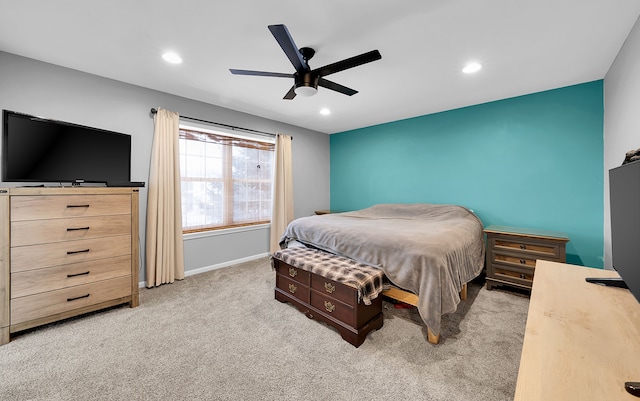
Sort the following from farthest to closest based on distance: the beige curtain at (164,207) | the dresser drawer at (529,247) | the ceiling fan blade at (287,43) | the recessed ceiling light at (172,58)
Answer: the beige curtain at (164,207), the dresser drawer at (529,247), the recessed ceiling light at (172,58), the ceiling fan blade at (287,43)

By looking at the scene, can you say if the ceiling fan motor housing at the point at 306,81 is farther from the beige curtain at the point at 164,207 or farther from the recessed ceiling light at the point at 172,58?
the beige curtain at the point at 164,207

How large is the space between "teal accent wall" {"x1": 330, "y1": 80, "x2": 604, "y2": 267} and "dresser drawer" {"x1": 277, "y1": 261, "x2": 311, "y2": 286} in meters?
2.61

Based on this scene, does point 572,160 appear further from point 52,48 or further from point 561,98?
point 52,48

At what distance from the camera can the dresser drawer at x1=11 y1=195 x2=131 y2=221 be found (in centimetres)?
195

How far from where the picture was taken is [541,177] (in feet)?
10.2

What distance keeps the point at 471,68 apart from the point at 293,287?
284cm

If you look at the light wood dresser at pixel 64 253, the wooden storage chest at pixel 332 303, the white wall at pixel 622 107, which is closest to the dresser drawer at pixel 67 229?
the light wood dresser at pixel 64 253

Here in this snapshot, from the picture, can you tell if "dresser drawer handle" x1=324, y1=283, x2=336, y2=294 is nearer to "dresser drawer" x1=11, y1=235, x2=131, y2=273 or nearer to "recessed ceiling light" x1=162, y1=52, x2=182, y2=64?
"dresser drawer" x1=11, y1=235, x2=131, y2=273

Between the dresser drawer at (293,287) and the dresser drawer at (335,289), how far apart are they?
0.45ft

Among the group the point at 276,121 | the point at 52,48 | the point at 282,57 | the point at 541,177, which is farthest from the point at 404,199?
the point at 52,48

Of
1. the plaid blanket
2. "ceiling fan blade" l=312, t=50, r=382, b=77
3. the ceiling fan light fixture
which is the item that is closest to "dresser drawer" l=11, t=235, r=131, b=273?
the plaid blanket

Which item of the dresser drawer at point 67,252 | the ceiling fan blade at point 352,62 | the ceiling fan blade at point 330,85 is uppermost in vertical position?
the ceiling fan blade at point 330,85

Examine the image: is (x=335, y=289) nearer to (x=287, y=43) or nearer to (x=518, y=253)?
(x=287, y=43)

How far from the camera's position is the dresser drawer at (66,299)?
1.96 m
